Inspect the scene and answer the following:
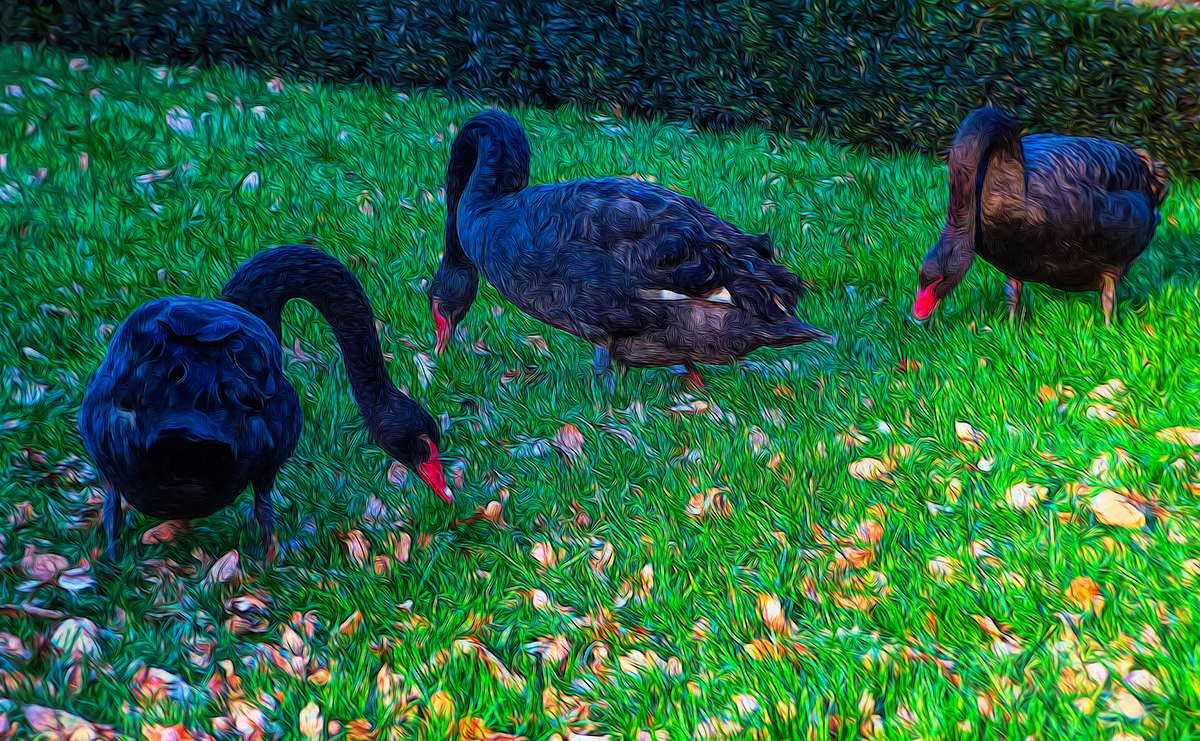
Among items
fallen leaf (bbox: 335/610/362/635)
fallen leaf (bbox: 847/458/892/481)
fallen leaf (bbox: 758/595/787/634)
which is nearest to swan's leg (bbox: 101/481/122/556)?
fallen leaf (bbox: 335/610/362/635)

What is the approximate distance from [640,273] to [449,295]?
4.19ft

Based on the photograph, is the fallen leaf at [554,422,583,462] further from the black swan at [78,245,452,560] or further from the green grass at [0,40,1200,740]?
the black swan at [78,245,452,560]

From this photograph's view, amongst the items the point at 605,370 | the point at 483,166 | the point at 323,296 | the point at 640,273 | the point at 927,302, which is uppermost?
the point at 483,166

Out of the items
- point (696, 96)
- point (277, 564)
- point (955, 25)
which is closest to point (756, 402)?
point (277, 564)

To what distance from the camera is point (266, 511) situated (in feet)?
12.4

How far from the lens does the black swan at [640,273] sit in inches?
181

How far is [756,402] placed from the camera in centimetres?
511

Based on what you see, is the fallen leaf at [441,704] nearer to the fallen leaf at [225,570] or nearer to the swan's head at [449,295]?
the fallen leaf at [225,570]

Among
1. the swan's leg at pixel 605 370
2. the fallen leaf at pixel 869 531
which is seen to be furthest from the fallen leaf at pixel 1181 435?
the swan's leg at pixel 605 370

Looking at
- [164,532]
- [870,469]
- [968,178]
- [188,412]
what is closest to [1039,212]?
[968,178]

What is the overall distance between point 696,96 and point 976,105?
2.69m

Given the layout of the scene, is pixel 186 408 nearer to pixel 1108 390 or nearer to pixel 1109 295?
pixel 1108 390

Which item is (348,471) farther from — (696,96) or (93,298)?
(696,96)

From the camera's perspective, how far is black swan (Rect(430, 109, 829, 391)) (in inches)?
181
